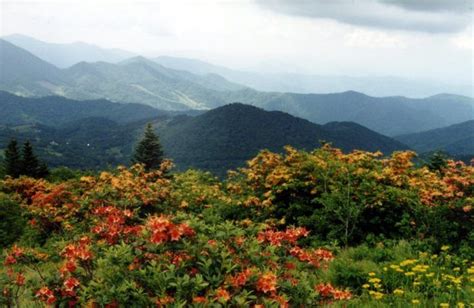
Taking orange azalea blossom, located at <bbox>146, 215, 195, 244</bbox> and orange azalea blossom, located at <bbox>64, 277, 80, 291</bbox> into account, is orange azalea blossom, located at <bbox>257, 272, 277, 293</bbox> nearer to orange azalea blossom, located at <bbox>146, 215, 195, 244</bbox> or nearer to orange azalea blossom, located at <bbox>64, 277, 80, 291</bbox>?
orange azalea blossom, located at <bbox>146, 215, 195, 244</bbox>

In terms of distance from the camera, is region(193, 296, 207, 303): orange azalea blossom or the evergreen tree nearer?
region(193, 296, 207, 303): orange azalea blossom

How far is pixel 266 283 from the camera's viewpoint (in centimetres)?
349

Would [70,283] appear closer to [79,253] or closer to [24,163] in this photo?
[79,253]

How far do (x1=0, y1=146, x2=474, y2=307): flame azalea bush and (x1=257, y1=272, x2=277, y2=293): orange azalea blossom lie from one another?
1cm

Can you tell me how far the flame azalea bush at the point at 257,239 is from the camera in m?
3.58

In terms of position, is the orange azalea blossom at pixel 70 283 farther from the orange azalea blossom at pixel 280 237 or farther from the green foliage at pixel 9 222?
the green foliage at pixel 9 222

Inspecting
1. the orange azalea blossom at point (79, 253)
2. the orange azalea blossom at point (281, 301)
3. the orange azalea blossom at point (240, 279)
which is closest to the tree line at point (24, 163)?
the orange azalea blossom at point (79, 253)

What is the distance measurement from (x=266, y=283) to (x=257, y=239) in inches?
42.2

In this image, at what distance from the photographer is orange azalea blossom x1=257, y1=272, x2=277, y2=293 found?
346 centimetres

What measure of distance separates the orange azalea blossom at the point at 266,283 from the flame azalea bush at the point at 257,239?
0.04 ft

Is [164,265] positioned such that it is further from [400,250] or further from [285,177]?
[285,177]

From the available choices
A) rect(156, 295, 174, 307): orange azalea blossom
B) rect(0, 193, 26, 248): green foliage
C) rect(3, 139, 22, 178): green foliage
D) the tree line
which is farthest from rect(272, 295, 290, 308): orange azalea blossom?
rect(3, 139, 22, 178): green foliage

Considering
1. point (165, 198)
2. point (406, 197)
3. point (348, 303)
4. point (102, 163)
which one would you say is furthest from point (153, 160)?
point (102, 163)

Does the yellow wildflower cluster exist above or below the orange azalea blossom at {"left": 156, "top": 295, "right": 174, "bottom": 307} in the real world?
below
